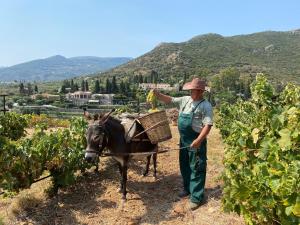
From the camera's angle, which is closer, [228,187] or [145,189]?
[228,187]

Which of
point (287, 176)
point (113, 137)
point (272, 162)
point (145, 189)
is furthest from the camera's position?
point (145, 189)

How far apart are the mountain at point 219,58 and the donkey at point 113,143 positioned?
405 ft

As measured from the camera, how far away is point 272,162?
400 cm

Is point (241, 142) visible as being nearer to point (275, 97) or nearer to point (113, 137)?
point (275, 97)

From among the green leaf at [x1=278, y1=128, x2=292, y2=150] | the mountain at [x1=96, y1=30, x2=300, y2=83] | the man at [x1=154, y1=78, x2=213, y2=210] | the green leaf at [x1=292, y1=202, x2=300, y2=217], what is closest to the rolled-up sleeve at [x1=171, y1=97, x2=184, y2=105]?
the man at [x1=154, y1=78, x2=213, y2=210]

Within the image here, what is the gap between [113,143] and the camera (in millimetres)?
8016

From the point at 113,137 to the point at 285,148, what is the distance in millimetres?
4451

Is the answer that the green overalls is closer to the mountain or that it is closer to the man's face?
the man's face

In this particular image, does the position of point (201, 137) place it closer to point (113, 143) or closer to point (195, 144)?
point (195, 144)

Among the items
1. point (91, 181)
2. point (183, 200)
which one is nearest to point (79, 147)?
point (91, 181)

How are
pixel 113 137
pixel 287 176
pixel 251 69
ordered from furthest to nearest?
1. pixel 251 69
2. pixel 113 137
3. pixel 287 176

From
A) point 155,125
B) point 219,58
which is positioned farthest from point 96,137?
point 219,58

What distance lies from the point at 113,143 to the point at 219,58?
540ft

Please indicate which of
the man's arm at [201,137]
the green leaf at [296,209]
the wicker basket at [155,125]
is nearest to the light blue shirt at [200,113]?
the man's arm at [201,137]
